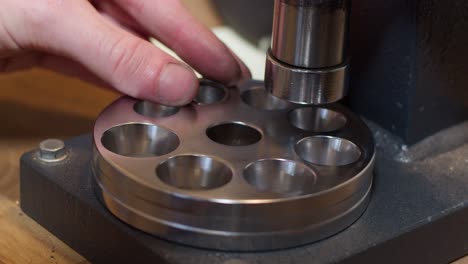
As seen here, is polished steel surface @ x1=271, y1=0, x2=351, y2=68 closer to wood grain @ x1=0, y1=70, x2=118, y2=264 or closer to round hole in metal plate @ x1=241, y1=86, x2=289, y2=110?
round hole in metal plate @ x1=241, y1=86, x2=289, y2=110

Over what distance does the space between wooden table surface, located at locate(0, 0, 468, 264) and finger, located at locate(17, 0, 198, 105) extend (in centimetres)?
13

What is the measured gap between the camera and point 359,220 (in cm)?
57

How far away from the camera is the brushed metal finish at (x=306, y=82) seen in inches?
21.9

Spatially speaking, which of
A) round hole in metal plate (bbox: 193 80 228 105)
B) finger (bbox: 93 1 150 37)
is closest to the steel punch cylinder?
round hole in metal plate (bbox: 193 80 228 105)

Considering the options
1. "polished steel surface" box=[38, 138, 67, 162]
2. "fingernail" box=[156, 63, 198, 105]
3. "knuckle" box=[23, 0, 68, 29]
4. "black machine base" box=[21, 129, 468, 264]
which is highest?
"knuckle" box=[23, 0, 68, 29]

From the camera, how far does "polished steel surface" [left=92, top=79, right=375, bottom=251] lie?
20.3 inches

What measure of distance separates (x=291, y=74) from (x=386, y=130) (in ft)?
0.48

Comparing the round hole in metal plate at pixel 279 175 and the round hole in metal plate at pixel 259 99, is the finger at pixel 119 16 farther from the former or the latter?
the round hole in metal plate at pixel 279 175

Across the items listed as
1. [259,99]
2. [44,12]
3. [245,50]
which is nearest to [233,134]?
[259,99]

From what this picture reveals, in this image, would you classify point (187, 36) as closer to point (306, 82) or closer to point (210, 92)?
point (210, 92)

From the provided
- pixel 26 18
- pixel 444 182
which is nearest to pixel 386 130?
pixel 444 182

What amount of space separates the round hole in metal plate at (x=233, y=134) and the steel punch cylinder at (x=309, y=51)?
0.17 feet

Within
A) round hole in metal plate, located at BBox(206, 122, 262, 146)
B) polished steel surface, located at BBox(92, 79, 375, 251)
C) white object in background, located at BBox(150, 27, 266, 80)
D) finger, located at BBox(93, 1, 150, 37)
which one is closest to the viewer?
polished steel surface, located at BBox(92, 79, 375, 251)

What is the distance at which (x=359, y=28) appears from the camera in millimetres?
653
